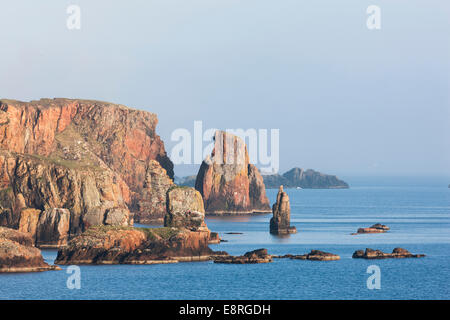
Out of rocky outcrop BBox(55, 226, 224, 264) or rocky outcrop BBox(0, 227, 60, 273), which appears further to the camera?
rocky outcrop BBox(55, 226, 224, 264)

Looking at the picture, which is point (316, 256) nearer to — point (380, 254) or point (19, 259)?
point (380, 254)

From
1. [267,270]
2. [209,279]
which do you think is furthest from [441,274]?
[209,279]

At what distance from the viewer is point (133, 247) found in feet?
548

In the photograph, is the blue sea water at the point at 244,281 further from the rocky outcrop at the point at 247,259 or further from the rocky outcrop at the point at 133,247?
the rocky outcrop at the point at 133,247

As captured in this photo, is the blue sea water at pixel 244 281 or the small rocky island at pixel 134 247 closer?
the blue sea water at pixel 244 281

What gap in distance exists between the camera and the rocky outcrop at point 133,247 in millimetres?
161250

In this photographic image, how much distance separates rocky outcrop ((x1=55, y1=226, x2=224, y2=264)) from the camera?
161 metres

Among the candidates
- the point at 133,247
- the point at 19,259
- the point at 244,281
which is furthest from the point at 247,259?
the point at 19,259

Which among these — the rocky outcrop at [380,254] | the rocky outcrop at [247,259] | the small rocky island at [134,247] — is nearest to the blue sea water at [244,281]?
the rocky outcrop at [247,259]

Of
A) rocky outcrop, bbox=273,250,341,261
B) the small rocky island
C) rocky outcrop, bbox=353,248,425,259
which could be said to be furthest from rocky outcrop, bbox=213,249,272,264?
rocky outcrop, bbox=353,248,425,259

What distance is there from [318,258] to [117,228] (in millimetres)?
39103

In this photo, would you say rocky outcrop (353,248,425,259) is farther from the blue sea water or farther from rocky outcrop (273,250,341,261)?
rocky outcrop (273,250,341,261)
